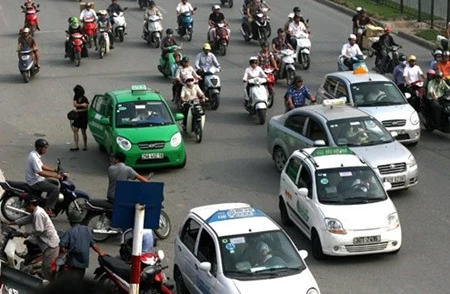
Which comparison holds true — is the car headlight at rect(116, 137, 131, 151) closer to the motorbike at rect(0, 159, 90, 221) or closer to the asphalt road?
the asphalt road

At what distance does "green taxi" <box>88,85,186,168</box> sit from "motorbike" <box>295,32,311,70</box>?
967cm

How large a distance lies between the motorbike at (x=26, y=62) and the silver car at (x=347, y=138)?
10.6 meters

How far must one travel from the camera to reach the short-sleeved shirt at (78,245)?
14195 mm

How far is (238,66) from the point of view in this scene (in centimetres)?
3266

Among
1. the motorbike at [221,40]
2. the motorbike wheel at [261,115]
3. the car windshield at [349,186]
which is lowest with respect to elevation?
→ the motorbike at [221,40]

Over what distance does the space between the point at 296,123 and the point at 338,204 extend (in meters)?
4.87

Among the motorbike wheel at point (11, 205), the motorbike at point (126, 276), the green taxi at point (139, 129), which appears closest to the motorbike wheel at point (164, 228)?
the motorbike wheel at point (11, 205)

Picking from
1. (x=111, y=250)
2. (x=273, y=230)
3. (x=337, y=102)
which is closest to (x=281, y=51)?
(x=337, y=102)

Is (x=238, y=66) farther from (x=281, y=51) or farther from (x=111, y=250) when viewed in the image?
(x=111, y=250)

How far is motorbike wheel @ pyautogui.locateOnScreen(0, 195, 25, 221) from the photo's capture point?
18.2m

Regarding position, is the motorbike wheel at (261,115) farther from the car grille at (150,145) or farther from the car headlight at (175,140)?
the car grille at (150,145)

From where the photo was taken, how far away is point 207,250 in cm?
1409

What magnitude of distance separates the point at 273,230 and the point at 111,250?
3899 millimetres

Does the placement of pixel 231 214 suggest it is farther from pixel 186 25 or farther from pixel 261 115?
pixel 186 25
